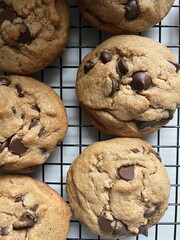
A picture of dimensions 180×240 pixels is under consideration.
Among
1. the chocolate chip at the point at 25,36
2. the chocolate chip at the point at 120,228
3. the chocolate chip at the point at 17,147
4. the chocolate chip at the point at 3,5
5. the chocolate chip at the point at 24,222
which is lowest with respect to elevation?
the chocolate chip at the point at 120,228

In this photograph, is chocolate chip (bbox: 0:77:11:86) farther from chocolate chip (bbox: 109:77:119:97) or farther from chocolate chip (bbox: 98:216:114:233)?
chocolate chip (bbox: 98:216:114:233)

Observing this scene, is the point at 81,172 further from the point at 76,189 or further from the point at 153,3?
the point at 153,3

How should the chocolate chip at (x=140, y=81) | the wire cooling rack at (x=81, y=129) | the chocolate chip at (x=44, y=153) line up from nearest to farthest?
the chocolate chip at (x=140, y=81), the chocolate chip at (x=44, y=153), the wire cooling rack at (x=81, y=129)

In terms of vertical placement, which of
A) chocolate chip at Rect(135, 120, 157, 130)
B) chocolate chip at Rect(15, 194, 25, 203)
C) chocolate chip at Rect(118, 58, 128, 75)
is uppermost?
chocolate chip at Rect(118, 58, 128, 75)

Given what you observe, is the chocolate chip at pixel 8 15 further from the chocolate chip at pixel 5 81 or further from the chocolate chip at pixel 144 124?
the chocolate chip at pixel 144 124

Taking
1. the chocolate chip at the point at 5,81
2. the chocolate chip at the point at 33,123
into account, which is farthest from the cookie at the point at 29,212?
the chocolate chip at the point at 5,81

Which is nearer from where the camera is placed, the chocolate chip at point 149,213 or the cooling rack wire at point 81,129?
the chocolate chip at point 149,213

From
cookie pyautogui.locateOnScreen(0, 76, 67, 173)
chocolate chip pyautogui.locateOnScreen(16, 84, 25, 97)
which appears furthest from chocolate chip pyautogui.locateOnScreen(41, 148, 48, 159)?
chocolate chip pyautogui.locateOnScreen(16, 84, 25, 97)

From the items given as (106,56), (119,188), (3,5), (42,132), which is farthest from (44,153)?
(3,5)
